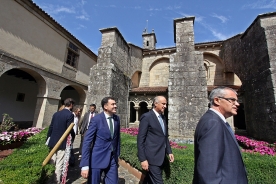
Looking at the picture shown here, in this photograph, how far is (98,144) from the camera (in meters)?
2.06

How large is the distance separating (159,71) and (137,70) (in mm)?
1950

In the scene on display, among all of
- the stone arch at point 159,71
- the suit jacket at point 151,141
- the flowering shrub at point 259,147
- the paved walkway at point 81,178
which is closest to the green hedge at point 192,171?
the suit jacket at point 151,141

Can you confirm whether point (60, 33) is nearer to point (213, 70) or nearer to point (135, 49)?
point (135, 49)

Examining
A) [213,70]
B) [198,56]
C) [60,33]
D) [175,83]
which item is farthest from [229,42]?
[60,33]

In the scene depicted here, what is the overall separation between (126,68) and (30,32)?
228 inches

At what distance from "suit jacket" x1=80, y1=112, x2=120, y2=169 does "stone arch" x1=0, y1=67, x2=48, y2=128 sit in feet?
26.0

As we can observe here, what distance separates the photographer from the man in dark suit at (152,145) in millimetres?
2086

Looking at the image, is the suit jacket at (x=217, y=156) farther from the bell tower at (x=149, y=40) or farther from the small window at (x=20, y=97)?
the bell tower at (x=149, y=40)

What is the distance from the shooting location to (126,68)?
8.75 m

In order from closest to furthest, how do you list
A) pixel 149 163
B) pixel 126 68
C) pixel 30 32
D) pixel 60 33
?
pixel 149 163
pixel 30 32
pixel 126 68
pixel 60 33

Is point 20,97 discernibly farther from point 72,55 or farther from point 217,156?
point 217,156

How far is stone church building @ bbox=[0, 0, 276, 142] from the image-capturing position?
5672 mm

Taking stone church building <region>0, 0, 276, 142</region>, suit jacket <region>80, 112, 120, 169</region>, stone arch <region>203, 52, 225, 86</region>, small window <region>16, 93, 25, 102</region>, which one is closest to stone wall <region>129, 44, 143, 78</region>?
stone church building <region>0, 0, 276, 142</region>

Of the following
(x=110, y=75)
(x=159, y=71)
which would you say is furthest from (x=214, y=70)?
(x=110, y=75)
